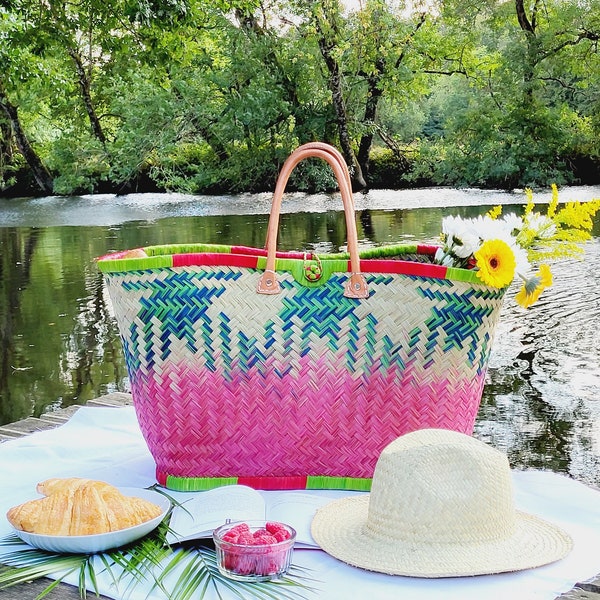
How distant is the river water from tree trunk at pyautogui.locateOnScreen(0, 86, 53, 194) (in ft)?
16.5

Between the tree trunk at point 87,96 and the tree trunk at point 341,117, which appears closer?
the tree trunk at point 341,117

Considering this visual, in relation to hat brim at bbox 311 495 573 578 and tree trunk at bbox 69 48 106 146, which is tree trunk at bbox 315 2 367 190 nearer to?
tree trunk at bbox 69 48 106 146

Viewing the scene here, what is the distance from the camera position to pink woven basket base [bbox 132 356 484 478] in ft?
6.56

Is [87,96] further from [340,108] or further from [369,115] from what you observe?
[369,115]

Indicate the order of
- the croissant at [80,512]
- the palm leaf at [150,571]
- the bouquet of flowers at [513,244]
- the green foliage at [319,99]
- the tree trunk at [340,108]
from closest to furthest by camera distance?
the palm leaf at [150,571]
the croissant at [80,512]
the bouquet of flowers at [513,244]
the green foliage at [319,99]
the tree trunk at [340,108]

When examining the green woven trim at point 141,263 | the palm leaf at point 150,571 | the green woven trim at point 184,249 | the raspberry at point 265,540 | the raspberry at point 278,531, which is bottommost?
the palm leaf at point 150,571

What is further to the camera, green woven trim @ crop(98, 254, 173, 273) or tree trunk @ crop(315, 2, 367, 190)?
tree trunk @ crop(315, 2, 367, 190)

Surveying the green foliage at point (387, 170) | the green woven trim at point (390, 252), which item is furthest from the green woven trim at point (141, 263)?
the green foliage at point (387, 170)

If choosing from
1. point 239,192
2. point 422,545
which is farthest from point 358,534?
point 239,192

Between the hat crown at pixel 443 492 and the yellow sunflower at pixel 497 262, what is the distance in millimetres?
426

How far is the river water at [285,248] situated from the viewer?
317 cm

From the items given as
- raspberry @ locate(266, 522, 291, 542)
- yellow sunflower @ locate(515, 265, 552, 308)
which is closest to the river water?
yellow sunflower @ locate(515, 265, 552, 308)

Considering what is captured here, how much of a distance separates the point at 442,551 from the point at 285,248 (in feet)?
21.9

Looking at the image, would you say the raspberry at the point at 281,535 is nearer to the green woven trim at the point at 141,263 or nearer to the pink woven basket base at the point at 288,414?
the pink woven basket base at the point at 288,414
